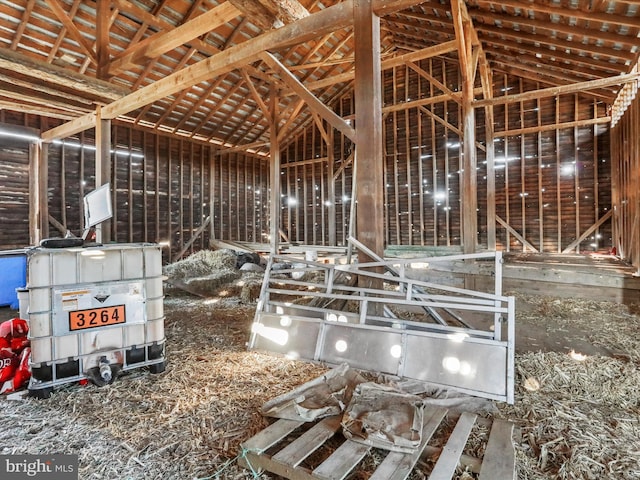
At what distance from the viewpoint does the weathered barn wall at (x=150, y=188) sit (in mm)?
9391

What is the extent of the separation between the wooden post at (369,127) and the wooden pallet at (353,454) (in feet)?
6.66

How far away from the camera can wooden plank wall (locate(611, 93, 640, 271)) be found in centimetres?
729

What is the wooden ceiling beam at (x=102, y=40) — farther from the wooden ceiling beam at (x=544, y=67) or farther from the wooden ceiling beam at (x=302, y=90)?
the wooden ceiling beam at (x=544, y=67)

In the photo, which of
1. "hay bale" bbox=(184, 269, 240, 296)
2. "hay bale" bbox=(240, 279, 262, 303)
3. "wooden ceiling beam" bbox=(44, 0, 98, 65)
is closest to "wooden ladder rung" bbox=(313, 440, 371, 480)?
"hay bale" bbox=(240, 279, 262, 303)

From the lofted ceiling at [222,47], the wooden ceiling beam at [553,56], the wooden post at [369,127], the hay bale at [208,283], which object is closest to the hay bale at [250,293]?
the hay bale at [208,283]

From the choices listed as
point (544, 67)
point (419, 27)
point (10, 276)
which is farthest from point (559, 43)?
point (10, 276)

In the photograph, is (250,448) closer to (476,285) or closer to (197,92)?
(476,285)

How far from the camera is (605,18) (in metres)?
6.20

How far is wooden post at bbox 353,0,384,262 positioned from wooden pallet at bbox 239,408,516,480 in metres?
2.03

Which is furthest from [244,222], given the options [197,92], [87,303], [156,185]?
[87,303]

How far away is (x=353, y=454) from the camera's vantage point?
6.48 ft

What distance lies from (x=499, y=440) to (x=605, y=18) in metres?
8.04

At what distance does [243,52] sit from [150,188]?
980cm

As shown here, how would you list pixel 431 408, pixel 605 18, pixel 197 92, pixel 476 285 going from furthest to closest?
1. pixel 197 92
2. pixel 476 285
3. pixel 605 18
4. pixel 431 408
